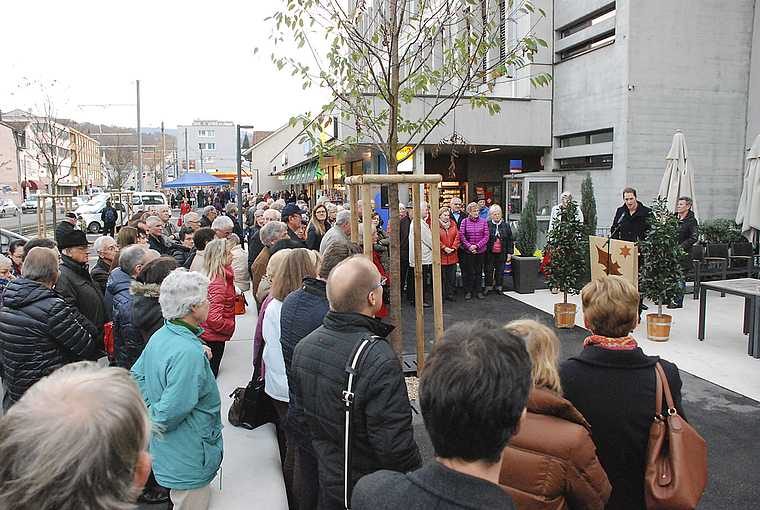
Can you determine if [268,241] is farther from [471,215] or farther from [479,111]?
[479,111]

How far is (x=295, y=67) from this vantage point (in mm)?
5125

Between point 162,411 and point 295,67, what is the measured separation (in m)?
3.53

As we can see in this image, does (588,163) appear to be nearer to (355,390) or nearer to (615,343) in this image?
(615,343)

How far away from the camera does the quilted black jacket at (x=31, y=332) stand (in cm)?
375

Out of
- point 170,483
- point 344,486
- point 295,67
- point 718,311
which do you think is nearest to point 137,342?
point 170,483

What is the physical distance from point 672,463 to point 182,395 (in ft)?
8.07

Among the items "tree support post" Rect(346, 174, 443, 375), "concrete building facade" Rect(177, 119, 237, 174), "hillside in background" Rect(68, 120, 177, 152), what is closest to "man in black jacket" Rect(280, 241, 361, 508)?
"tree support post" Rect(346, 174, 443, 375)

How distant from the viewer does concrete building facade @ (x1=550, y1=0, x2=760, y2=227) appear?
46.8ft

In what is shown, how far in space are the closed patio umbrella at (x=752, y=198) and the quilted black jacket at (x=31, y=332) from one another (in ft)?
41.2

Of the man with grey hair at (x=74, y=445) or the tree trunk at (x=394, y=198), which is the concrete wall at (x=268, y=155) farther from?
the man with grey hair at (x=74, y=445)

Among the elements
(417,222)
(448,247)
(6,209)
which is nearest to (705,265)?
(448,247)

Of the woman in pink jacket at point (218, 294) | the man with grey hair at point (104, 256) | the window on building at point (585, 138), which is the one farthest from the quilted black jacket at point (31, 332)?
the window on building at point (585, 138)

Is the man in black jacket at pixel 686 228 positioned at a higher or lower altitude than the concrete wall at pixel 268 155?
lower

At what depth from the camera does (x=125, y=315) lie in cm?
407
